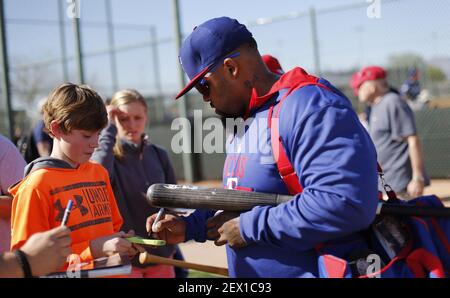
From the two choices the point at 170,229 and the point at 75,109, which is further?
the point at 75,109

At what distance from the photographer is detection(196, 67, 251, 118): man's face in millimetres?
2316

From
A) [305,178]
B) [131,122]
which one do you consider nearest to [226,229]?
[305,178]

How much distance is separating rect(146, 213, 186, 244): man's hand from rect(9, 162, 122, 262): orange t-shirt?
32 cm

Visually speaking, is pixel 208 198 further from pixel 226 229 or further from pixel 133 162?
pixel 133 162

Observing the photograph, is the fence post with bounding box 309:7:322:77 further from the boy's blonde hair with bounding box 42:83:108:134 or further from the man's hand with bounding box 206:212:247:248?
the man's hand with bounding box 206:212:247:248

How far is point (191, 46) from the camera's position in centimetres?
229

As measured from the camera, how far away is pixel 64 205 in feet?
8.63

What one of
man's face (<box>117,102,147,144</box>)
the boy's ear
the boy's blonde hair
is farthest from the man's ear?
man's face (<box>117,102,147,144</box>)

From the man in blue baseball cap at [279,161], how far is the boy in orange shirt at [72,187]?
34 centimetres

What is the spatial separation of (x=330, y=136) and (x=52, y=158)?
4.52 feet

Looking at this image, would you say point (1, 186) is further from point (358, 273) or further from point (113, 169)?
point (358, 273)

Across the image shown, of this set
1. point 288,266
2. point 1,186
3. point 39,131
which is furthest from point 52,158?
point 39,131

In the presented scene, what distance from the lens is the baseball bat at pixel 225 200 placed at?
200cm

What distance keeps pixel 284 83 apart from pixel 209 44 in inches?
12.3
